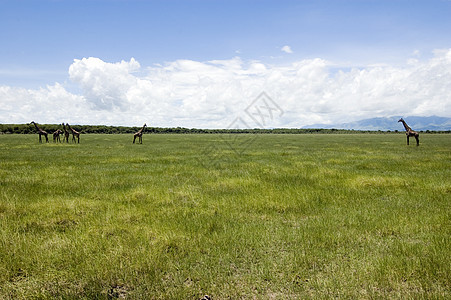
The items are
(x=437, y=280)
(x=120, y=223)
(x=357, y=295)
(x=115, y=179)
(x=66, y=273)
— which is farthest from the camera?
(x=115, y=179)

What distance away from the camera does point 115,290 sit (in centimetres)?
396

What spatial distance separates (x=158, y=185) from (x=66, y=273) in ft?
21.9

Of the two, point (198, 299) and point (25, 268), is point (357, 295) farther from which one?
point (25, 268)

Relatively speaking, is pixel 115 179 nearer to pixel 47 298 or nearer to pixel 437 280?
pixel 47 298

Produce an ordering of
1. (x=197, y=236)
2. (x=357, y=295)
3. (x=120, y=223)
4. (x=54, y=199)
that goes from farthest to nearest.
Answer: (x=54, y=199) → (x=120, y=223) → (x=197, y=236) → (x=357, y=295)

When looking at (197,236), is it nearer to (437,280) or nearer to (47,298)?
(47,298)

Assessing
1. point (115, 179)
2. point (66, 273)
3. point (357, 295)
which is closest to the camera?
point (357, 295)

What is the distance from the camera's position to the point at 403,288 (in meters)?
3.78

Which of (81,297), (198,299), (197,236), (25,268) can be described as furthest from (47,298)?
(197,236)

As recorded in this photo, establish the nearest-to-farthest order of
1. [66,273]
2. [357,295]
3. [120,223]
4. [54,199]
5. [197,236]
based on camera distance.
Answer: [357,295], [66,273], [197,236], [120,223], [54,199]

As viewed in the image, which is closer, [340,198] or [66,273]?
[66,273]

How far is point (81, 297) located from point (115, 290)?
1.47 feet

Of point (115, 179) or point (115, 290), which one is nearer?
point (115, 290)

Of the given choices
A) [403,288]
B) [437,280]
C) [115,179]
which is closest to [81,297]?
[403,288]
